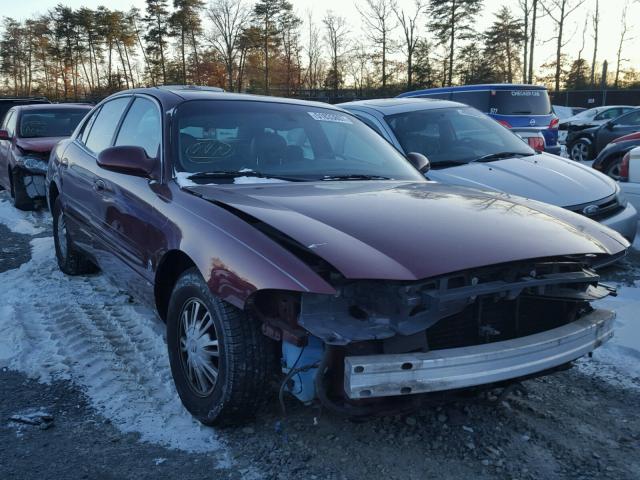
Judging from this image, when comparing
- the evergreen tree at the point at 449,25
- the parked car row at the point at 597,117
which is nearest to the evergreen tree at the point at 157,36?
the evergreen tree at the point at 449,25

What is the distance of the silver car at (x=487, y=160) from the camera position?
5.22m

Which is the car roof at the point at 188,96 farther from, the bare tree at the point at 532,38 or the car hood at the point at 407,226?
the bare tree at the point at 532,38

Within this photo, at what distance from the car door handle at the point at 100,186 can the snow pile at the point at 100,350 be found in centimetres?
95

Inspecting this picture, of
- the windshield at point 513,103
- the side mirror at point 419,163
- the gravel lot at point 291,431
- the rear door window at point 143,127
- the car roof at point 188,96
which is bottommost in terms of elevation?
the gravel lot at point 291,431

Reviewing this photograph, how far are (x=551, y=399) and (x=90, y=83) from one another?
6875cm

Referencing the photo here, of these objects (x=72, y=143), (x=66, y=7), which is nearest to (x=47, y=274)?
(x=72, y=143)

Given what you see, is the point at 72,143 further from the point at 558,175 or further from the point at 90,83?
the point at 90,83

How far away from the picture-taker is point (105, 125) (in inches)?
179

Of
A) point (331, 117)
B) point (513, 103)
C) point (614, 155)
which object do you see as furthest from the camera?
point (513, 103)

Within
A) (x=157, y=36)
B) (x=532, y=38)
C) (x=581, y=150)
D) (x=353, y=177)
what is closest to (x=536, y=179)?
(x=353, y=177)

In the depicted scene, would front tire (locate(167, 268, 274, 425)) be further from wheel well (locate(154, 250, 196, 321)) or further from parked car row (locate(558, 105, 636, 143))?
parked car row (locate(558, 105, 636, 143))

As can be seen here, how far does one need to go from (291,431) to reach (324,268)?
37.2 inches

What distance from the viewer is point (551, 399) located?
3131 millimetres

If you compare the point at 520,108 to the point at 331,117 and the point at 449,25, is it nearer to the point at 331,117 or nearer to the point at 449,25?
the point at 331,117
